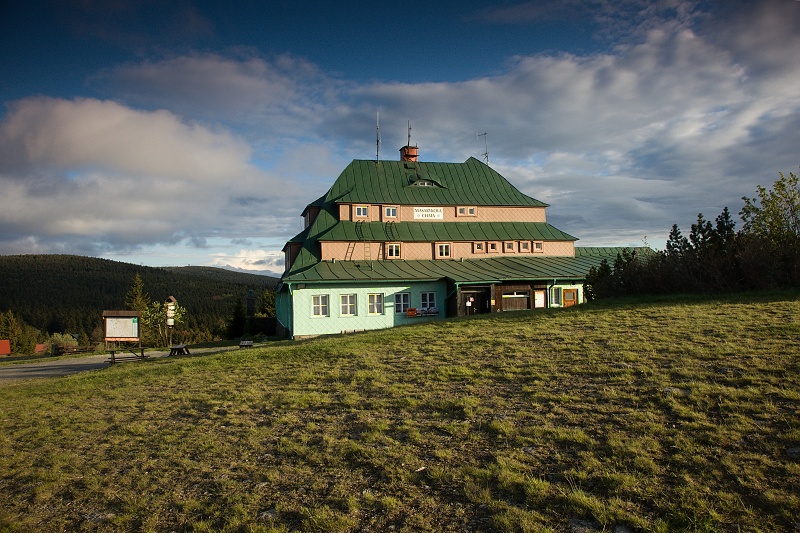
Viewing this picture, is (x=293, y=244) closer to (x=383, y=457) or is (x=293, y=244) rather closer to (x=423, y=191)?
(x=423, y=191)

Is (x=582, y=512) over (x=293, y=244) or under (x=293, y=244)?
under

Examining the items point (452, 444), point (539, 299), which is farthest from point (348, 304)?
point (452, 444)

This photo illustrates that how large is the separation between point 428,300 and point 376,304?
3.58 m

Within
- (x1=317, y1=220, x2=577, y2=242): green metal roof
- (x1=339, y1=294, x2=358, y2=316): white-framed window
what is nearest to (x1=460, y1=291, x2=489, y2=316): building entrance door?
(x1=317, y1=220, x2=577, y2=242): green metal roof

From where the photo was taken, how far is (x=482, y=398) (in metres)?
9.65

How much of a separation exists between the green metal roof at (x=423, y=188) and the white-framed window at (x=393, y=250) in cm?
396

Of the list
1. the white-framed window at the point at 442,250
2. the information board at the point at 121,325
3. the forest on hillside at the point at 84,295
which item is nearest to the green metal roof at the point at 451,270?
the white-framed window at the point at 442,250

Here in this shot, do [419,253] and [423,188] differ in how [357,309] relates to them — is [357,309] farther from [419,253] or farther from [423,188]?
[423,188]

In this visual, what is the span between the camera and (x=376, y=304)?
32.7 m

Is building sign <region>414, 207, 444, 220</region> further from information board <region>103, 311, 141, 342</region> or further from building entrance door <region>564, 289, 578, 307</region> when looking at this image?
information board <region>103, 311, 141, 342</region>

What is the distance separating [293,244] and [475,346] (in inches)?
1060

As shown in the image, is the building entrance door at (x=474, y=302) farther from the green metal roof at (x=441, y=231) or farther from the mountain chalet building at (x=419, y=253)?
the green metal roof at (x=441, y=231)

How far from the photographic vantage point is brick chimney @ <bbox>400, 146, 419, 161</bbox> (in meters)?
45.2

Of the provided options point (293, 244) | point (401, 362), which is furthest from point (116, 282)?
point (401, 362)
